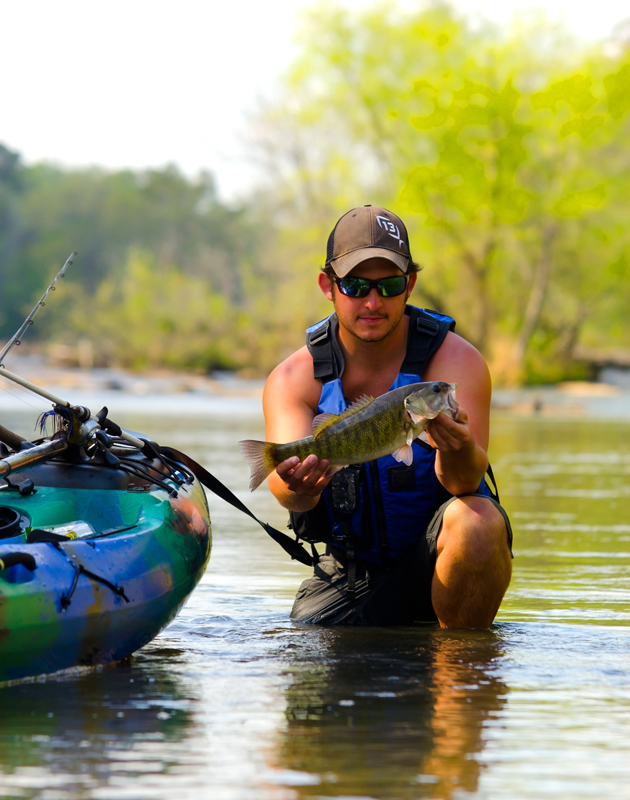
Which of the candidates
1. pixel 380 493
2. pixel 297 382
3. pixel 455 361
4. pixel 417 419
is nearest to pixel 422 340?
pixel 455 361

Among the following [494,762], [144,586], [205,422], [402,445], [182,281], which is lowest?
[494,762]

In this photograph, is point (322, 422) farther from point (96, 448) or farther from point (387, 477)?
point (96, 448)

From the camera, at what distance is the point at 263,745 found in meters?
3.30

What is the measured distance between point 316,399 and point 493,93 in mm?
32970

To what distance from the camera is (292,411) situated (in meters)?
4.74

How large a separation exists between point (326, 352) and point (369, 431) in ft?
2.73

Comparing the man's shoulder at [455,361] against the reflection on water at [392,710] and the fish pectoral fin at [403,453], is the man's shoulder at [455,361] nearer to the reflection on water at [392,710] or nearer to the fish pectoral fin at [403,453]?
the fish pectoral fin at [403,453]

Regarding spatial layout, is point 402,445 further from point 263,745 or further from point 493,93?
point 493,93

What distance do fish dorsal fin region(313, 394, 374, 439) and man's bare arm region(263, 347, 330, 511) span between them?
0.21 metres

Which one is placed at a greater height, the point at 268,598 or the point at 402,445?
the point at 402,445

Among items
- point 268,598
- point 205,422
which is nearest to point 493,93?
point 205,422

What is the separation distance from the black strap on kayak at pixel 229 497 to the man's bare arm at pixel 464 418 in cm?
78

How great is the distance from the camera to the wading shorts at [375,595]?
482cm

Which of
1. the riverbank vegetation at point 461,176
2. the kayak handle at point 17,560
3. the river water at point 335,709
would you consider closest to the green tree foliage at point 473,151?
the riverbank vegetation at point 461,176
